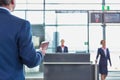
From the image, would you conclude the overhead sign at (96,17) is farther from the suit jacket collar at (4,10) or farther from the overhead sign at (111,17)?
the suit jacket collar at (4,10)

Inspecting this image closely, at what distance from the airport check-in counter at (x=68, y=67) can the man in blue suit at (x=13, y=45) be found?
21.9 feet

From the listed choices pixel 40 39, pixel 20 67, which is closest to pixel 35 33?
pixel 40 39

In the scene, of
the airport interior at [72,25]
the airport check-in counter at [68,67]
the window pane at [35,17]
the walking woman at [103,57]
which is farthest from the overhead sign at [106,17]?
the airport check-in counter at [68,67]

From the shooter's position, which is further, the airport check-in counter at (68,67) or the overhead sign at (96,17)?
the overhead sign at (96,17)

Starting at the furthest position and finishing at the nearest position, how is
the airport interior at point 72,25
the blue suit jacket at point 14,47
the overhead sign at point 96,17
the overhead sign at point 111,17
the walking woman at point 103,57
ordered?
the airport interior at point 72,25 → the overhead sign at point 96,17 → the overhead sign at point 111,17 → the walking woman at point 103,57 → the blue suit jacket at point 14,47

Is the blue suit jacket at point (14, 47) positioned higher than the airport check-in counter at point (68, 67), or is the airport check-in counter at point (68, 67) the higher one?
the blue suit jacket at point (14, 47)

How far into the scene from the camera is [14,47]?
83.7 inches

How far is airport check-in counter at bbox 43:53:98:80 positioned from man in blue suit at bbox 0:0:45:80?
21.9ft

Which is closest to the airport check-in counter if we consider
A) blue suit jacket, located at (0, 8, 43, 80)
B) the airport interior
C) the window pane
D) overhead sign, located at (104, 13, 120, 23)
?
overhead sign, located at (104, 13, 120, 23)

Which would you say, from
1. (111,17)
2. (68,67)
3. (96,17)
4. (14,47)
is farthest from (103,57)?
(14,47)

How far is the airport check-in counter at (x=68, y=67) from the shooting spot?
8852 mm

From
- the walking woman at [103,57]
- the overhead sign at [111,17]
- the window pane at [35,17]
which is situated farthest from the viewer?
the window pane at [35,17]

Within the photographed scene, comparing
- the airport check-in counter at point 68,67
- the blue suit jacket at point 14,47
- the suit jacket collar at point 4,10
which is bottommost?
the airport check-in counter at point 68,67

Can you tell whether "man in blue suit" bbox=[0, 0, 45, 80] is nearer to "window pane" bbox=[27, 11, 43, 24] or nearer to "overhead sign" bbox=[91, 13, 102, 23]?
"overhead sign" bbox=[91, 13, 102, 23]
